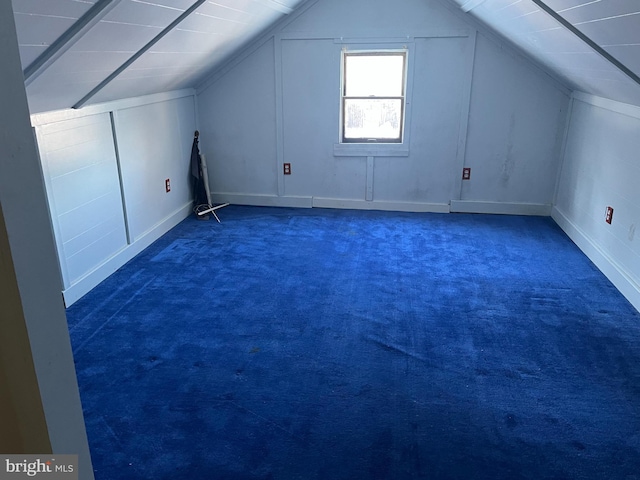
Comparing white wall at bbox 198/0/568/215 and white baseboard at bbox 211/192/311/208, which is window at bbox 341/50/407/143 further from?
white baseboard at bbox 211/192/311/208

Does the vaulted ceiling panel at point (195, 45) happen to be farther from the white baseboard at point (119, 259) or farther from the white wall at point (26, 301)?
the white wall at point (26, 301)

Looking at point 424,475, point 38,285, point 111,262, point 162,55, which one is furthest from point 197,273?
point 38,285

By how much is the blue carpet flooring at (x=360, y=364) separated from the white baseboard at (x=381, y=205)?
0.99m

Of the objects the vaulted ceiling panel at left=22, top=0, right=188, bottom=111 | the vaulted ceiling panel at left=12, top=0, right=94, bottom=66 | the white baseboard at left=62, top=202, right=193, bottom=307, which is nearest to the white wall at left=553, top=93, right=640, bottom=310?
the vaulted ceiling panel at left=22, top=0, right=188, bottom=111

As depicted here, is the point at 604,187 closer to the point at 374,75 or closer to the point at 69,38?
the point at 374,75

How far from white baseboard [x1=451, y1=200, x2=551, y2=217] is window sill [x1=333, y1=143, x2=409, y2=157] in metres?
0.75

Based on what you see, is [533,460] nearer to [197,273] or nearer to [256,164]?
[197,273]

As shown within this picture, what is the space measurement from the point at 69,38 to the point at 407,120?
10.8 feet

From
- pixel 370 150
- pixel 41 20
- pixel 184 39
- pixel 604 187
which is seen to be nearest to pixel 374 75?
pixel 370 150

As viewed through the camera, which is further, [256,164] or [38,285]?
[256,164]

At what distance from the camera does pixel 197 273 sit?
3646 mm

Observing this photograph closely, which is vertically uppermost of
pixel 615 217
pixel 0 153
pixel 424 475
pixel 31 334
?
pixel 0 153

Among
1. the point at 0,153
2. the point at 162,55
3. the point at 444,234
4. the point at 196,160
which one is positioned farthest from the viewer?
the point at 196,160

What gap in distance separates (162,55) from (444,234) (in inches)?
108
